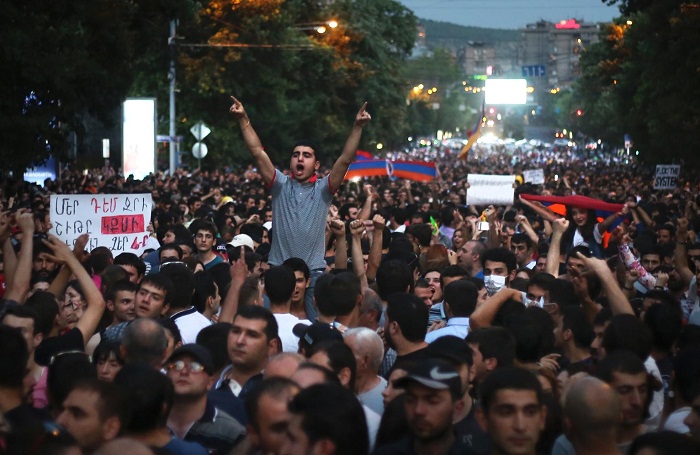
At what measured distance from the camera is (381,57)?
67.5m

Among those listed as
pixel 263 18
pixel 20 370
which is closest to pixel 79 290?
pixel 20 370

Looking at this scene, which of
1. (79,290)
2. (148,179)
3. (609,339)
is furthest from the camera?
(148,179)

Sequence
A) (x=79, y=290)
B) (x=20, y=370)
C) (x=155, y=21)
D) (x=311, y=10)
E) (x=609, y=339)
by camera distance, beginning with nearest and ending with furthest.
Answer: (x=20, y=370) → (x=609, y=339) → (x=79, y=290) → (x=155, y=21) → (x=311, y=10)

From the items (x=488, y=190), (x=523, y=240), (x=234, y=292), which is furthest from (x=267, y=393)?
(x=488, y=190)

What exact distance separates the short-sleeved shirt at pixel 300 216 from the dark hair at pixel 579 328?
2518 mm

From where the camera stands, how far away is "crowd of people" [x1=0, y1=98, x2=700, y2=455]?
5461 millimetres

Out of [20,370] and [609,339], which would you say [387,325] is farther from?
[20,370]

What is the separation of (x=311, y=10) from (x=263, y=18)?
13454 mm

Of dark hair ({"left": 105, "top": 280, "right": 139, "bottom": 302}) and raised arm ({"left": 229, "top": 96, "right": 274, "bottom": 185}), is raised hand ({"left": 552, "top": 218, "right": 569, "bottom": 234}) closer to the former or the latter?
raised arm ({"left": 229, "top": 96, "right": 274, "bottom": 185})

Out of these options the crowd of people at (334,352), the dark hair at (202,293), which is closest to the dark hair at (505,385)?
the crowd of people at (334,352)

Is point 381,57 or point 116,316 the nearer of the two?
point 116,316

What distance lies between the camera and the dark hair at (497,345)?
7.21m

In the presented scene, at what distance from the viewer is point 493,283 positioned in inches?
447

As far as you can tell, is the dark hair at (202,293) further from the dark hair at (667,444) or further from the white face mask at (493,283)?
the dark hair at (667,444)
